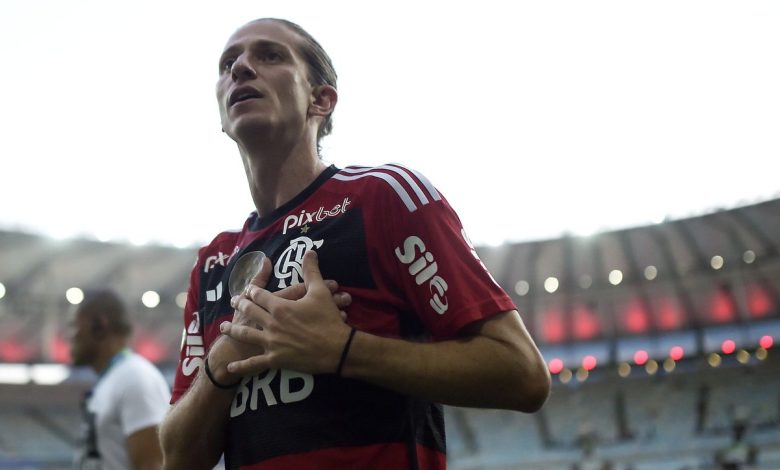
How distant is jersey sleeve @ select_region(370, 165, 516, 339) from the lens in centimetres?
163

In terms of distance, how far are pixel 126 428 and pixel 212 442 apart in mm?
2632

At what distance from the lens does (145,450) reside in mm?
4055

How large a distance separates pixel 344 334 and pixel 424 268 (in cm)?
26

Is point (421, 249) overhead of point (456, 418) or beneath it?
overhead

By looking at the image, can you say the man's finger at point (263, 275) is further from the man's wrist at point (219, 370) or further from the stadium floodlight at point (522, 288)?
the stadium floodlight at point (522, 288)

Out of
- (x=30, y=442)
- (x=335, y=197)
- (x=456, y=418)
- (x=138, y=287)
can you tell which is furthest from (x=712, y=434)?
(x=335, y=197)

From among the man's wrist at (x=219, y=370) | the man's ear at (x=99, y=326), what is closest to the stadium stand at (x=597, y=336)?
the man's ear at (x=99, y=326)

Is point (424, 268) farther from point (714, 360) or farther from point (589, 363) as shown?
point (714, 360)

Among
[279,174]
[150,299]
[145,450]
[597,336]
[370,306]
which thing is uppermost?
[279,174]

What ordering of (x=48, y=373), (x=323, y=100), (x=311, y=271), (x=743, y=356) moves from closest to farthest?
(x=311, y=271)
(x=323, y=100)
(x=48, y=373)
(x=743, y=356)

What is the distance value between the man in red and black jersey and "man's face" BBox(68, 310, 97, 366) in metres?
3.27

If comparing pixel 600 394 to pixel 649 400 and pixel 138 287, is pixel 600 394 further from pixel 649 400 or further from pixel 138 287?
pixel 138 287

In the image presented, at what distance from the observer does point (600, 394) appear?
1176 inches

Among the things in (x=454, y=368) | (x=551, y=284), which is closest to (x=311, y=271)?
(x=454, y=368)
